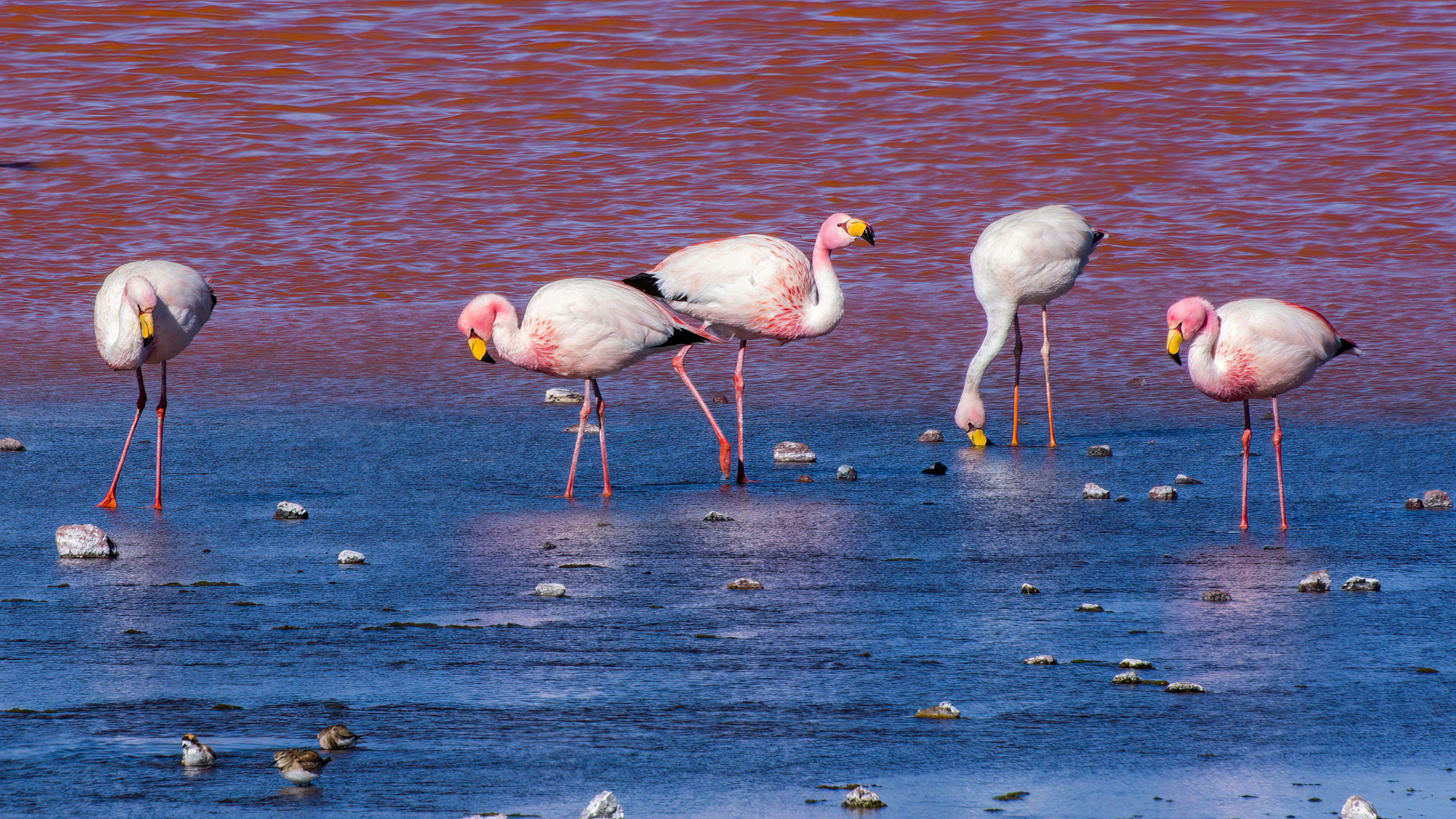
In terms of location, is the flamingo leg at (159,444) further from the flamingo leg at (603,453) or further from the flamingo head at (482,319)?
the flamingo leg at (603,453)

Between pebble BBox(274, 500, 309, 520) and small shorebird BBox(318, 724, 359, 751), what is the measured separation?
3.20 metres

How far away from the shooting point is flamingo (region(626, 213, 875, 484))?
9867 mm

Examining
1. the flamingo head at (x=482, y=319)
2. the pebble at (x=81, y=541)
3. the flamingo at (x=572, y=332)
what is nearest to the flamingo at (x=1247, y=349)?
the flamingo at (x=572, y=332)

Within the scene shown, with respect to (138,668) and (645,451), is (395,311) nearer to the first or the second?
(645,451)

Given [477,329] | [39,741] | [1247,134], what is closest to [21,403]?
[477,329]

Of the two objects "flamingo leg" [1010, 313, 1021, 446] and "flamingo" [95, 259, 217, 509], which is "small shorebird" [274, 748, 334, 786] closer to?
"flamingo" [95, 259, 217, 509]

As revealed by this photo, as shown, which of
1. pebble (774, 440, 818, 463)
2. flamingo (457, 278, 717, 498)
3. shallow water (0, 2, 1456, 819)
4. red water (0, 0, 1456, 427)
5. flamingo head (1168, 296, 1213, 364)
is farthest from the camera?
red water (0, 0, 1456, 427)

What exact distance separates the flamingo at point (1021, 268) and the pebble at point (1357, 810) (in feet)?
20.4

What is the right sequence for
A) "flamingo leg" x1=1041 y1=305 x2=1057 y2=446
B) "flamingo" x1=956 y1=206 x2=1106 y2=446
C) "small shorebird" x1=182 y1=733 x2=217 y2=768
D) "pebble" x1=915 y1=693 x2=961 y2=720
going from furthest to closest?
"flamingo" x1=956 y1=206 x2=1106 y2=446, "flamingo leg" x1=1041 y1=305 x2=1057 y2=446, "pebble" x1=915 y1=693 x2=961 y2=720, "small shorebird" x1=182 y1=733 x2=217 y2=768

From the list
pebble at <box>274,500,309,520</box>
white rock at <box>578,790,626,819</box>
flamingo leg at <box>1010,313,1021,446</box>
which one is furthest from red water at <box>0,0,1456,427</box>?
white rock at <box>578,790,626,819</box>

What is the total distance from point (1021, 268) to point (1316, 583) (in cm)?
439

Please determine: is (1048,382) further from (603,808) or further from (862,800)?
(603,808)

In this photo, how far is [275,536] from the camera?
7422 millimetres

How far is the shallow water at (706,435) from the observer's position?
4.76 m
